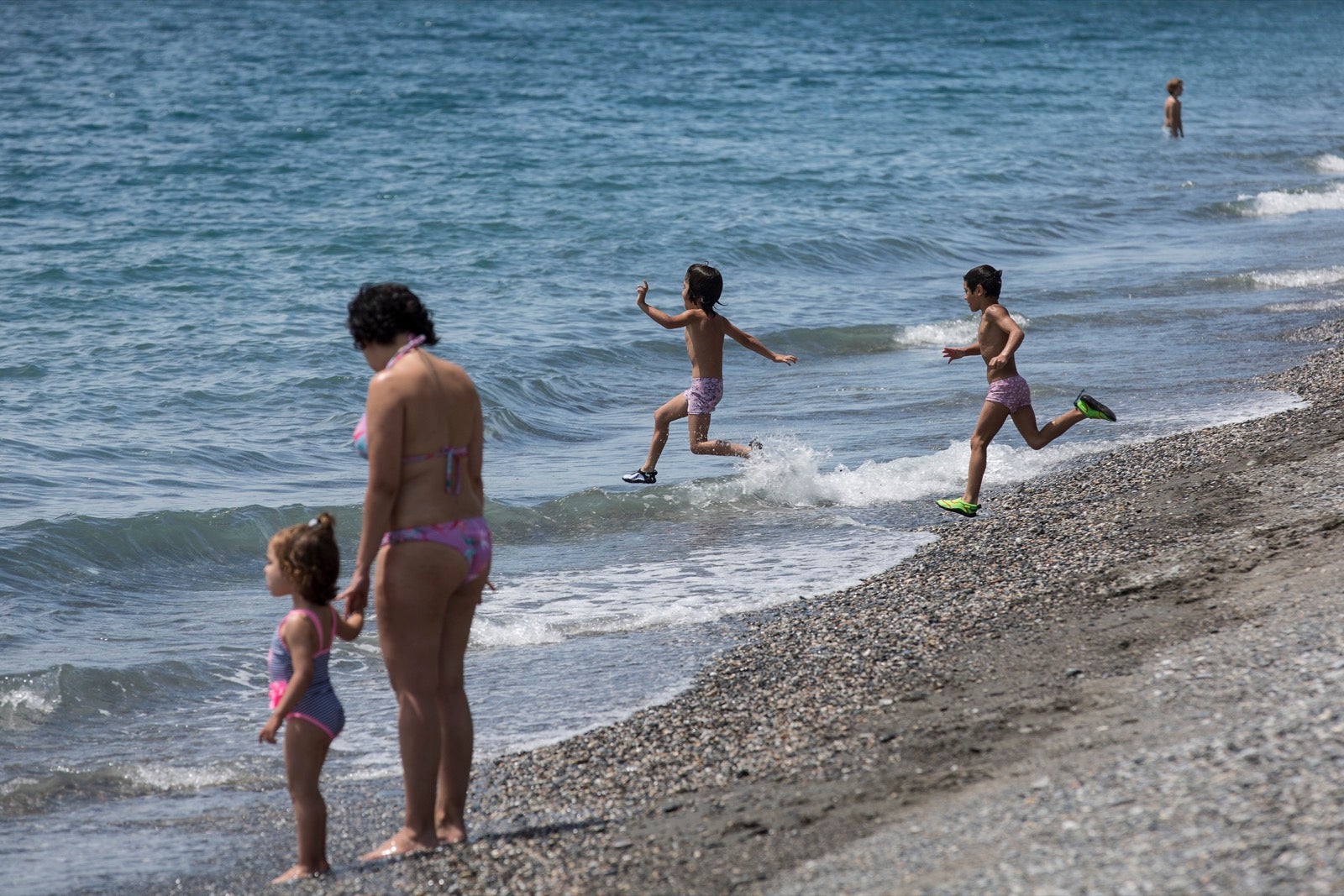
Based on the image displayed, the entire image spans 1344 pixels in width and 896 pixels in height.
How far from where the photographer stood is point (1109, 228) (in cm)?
2417

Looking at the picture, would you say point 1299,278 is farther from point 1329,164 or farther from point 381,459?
point 381,459

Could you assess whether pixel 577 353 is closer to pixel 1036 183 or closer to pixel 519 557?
pixel 519 557

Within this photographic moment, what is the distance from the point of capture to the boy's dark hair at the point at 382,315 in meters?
4.49

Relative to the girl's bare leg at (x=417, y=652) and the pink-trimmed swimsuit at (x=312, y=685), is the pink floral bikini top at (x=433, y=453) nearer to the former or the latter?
the girl's bare leg at (x=417, y=652)

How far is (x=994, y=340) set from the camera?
8852 millimetres

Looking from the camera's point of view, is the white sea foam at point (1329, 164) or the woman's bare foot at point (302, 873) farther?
the white sea foam at point (1329, 164)

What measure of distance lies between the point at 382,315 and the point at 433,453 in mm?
484

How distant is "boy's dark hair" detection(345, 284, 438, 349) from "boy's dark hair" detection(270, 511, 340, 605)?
62 centimetres

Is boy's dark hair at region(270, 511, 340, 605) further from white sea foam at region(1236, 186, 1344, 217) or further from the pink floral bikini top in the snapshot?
white sea foam at region(1236, 186, 1344, 217)

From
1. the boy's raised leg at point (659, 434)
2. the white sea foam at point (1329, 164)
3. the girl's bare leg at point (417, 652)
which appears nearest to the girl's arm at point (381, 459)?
the girl's bare leg at point (417, 652)

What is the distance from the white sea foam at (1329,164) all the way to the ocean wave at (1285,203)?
4934 millimetres

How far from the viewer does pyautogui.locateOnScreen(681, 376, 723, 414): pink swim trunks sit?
1002cm

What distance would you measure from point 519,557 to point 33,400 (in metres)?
6.50

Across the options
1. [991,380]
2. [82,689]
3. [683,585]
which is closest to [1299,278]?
[991,380]
